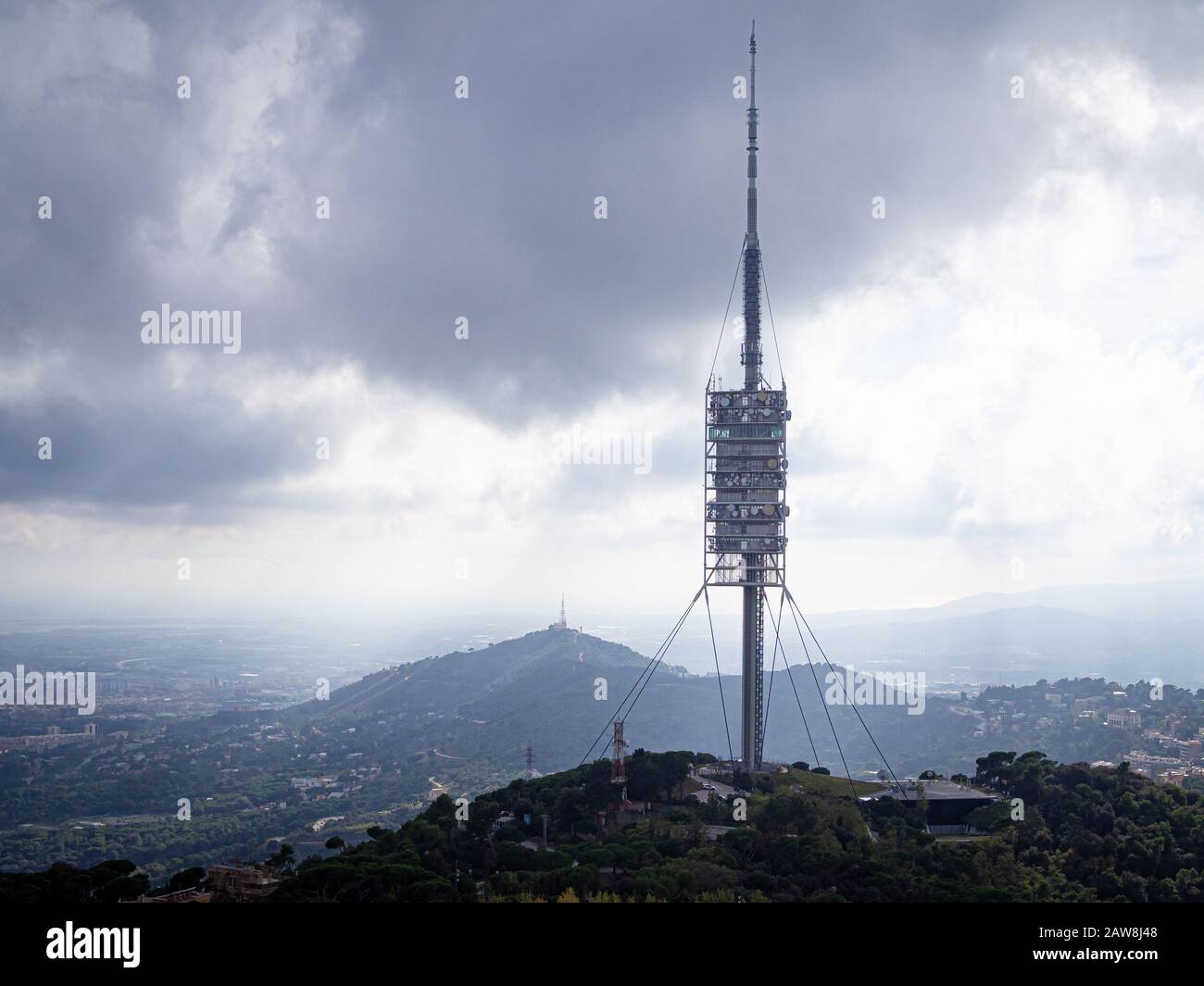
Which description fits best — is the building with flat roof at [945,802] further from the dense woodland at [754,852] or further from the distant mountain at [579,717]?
the distant mountain at [579,717]

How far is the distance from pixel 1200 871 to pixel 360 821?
3307 inches

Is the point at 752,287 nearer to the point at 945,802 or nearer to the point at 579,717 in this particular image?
the point at 945,802

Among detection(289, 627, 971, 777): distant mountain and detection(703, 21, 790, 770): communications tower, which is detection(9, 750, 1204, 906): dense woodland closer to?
detection(703, 21, 790, 770): communications tower

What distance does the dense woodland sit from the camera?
3388cm

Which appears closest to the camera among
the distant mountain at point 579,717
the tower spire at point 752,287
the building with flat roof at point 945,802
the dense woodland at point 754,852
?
the dense woodland at point 754,852

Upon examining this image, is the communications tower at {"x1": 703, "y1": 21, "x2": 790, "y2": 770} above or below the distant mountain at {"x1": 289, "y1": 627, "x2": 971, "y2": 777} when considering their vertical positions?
above

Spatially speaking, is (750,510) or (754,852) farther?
(750,510)

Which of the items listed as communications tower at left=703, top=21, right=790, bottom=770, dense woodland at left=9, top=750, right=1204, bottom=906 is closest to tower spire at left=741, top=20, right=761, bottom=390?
communications tower at left=703, top=21, right=790, bottom=770

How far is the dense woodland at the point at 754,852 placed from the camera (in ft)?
111

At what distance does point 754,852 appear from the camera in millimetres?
39281

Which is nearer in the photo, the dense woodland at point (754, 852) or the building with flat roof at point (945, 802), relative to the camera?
the dense woodland at point (754, 852)

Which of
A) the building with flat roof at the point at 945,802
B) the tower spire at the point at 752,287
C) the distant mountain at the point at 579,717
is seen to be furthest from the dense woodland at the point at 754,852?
the distant mountain at the point at 579,717

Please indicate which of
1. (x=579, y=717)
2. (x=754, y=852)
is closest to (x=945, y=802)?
(x=754, y=852)

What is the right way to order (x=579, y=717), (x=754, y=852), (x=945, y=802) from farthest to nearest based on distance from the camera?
(x=579, y=717)
(x=945, y=802)
(x=754, y=852)
